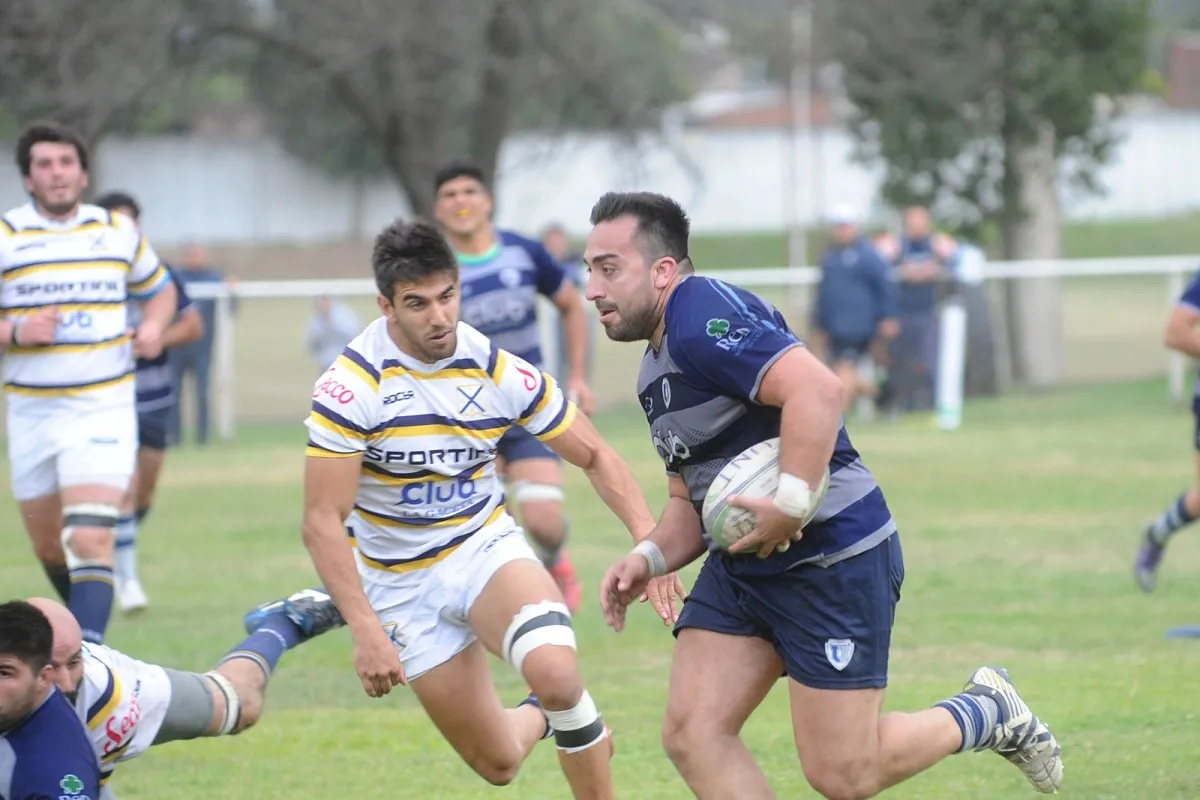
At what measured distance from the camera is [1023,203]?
22781 mm

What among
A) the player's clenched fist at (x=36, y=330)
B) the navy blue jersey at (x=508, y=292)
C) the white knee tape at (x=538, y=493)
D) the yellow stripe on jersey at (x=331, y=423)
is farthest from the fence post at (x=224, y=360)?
the yellow stripe on jersey at (x=331, y=423)

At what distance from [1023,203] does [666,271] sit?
738 inches

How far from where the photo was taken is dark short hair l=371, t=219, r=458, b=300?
17.8ft

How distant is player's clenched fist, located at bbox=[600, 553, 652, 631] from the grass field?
135 cm

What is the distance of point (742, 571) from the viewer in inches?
195

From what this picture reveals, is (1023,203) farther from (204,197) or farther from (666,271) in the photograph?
(204,197)

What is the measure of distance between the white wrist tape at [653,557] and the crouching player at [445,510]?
40 cm

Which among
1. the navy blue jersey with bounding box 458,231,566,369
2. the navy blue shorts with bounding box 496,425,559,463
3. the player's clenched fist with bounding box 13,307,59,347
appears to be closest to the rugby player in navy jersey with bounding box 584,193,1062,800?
the player's clenched fist with bounding box 13,307,59,347

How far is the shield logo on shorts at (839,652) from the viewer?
15.8 ft

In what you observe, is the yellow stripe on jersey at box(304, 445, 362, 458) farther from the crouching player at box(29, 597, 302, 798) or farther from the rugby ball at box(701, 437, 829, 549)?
the rugby ball at box(701, 437, 829, 549)

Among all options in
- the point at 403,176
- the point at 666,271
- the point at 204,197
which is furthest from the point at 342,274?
the point at 666,271

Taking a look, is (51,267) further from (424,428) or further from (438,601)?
(438,601)

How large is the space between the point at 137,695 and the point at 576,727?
4.19ft

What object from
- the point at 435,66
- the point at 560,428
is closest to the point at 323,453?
the point at 560,428
